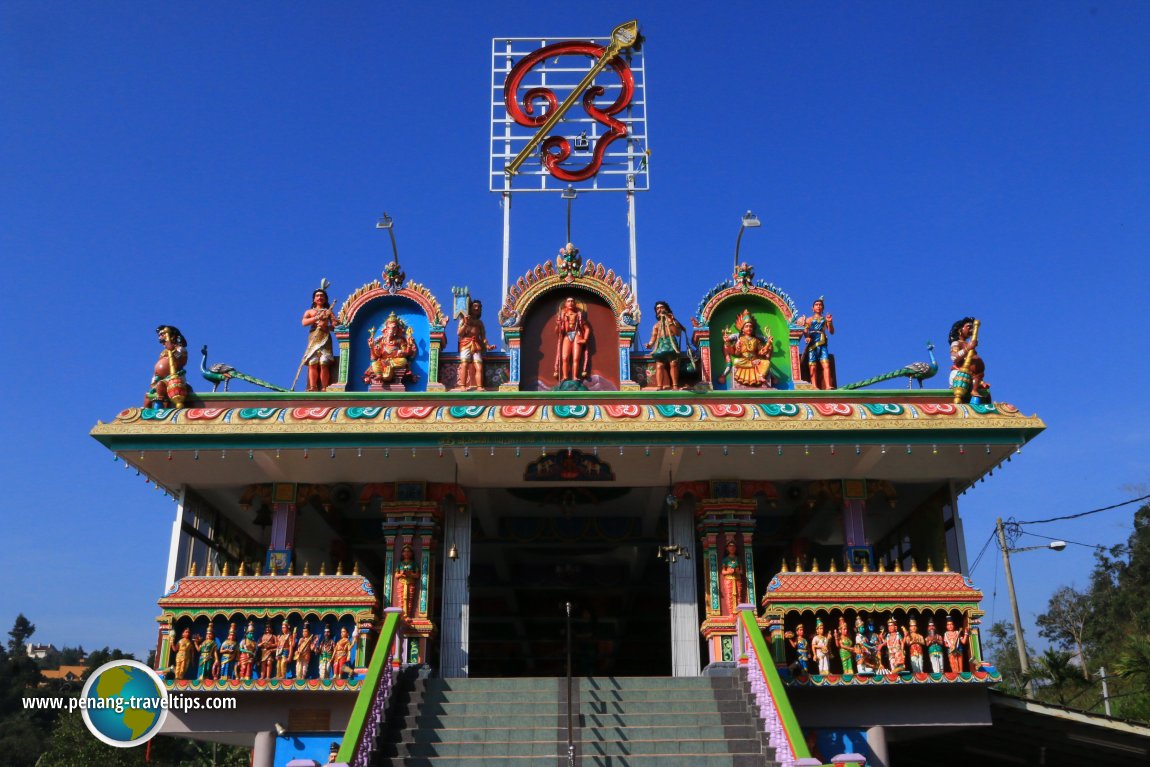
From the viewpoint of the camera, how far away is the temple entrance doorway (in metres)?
18.8

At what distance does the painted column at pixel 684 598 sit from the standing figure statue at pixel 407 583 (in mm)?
4095

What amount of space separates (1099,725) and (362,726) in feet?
34.4

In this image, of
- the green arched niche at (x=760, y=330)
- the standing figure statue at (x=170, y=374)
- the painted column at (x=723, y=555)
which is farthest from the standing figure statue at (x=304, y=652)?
the green arched niche at (x=760, y=330)

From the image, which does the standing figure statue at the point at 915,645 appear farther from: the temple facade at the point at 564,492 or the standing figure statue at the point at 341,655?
the standing figure statue at the point at 341,655

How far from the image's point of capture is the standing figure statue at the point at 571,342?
675 inches

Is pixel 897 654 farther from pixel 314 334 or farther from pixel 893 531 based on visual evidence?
pixel 314 334

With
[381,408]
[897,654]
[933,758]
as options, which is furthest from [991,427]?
[381,408]

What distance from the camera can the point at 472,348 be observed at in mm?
17281

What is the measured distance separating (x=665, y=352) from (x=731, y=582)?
402cm

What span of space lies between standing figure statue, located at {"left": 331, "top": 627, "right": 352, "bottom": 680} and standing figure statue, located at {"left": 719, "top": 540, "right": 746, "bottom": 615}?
18.8ft

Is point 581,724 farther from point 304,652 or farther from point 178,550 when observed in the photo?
point 178,550

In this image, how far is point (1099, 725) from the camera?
14.0 meters

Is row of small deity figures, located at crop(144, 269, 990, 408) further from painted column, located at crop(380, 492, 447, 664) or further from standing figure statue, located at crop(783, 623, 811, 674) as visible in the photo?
standing figure statue, located at crop(783, 623, 811, 674)

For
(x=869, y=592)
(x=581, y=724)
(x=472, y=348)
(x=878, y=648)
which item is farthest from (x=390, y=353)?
(x=878, y=648)
